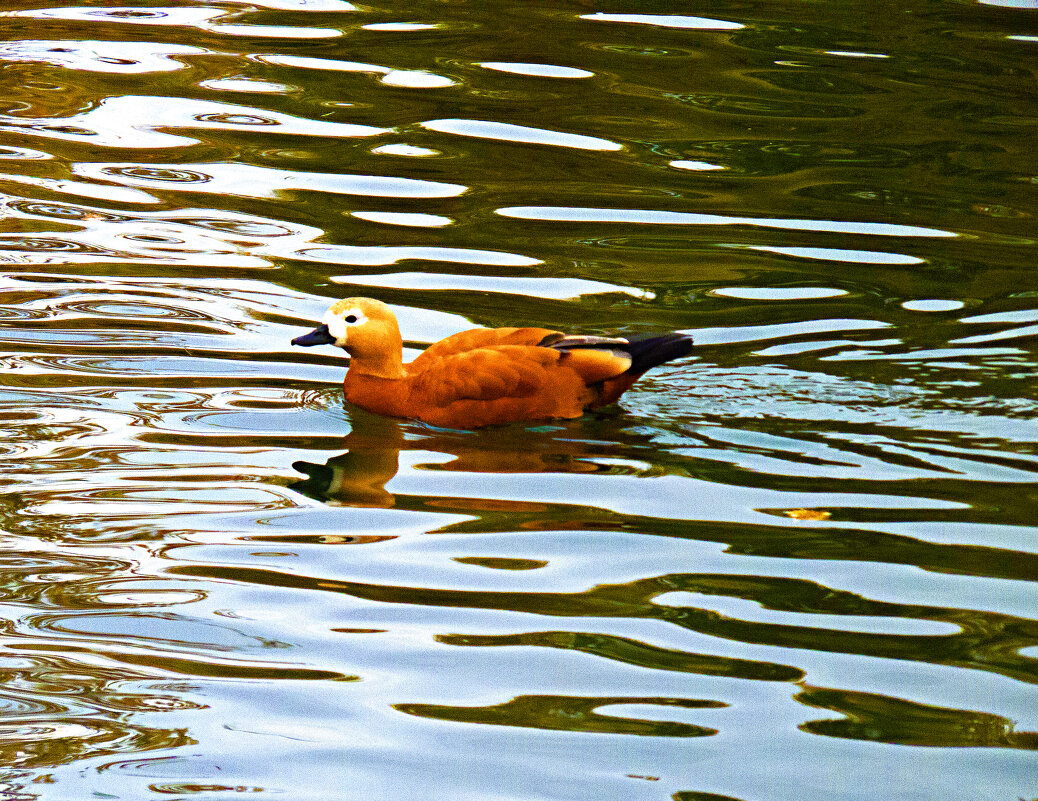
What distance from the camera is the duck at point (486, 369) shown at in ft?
23.0

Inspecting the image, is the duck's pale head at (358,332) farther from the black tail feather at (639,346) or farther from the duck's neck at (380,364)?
the black tail feather at (639,346)

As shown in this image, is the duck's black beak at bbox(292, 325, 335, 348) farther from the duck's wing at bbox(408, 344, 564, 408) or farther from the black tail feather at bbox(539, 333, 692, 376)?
the black tail feather at bbox(539, 333, 692, 376)

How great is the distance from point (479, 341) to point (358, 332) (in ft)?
1.95

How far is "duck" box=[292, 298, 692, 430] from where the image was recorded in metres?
7.01

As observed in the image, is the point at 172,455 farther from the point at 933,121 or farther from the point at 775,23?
the point at 775,23

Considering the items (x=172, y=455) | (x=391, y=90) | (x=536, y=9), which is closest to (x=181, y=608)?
(x=172, y=455)

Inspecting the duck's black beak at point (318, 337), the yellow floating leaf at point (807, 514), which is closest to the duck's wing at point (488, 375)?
the duck's black beak at point (318, 337)

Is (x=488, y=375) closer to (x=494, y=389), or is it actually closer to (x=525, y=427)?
(x=494, y=389)

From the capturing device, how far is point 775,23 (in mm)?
13805

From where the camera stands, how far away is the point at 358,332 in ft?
23.7

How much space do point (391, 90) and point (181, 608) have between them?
790 cm

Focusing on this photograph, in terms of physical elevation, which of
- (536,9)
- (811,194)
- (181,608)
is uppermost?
(536,9)

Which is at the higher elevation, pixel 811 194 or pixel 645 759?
pixel 811 194

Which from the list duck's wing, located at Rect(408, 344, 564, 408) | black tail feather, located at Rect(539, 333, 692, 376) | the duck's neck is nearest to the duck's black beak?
the duck's neck
